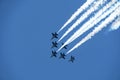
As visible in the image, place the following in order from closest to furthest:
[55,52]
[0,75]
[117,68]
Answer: [55,52]
[117,68]
[0,75]

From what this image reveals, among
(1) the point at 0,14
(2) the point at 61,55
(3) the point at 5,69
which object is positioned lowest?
(2) the point at 61,55

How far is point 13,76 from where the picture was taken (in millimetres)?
54031

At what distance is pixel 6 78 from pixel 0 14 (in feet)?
37.4

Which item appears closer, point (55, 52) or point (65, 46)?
point (65, 46)

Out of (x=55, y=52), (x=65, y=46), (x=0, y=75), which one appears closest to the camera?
(x=65, y=46)

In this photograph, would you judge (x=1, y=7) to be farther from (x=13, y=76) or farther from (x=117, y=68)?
Answer: (x=117, y=68)

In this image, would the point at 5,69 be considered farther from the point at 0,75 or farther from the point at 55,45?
the point at 55,45

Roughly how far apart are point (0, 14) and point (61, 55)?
2120 cm

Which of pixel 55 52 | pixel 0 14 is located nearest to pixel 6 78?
pixel 0 14

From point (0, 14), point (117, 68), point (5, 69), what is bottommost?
point (117, 68)

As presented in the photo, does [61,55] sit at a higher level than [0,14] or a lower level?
lower

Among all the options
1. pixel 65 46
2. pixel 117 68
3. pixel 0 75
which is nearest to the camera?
pixel 65 46

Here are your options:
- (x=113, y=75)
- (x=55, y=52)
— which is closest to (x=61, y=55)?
(x=55, y=52)

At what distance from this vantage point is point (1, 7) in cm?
5509
